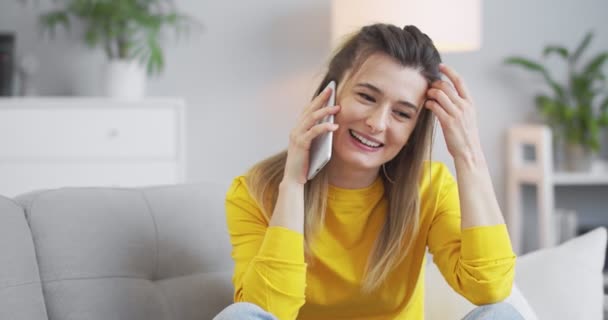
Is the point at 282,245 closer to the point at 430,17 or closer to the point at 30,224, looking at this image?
the point at 30,224

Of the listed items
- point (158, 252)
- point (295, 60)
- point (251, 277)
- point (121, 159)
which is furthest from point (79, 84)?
point (251, 277)

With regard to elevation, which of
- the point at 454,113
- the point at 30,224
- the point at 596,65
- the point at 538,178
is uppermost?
the point at 596,65

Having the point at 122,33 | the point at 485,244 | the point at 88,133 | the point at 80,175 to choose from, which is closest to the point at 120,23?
the point at 122,33

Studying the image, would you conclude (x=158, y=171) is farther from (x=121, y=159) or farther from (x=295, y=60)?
(x=295, y=60)

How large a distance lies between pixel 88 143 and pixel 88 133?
0.12 feet

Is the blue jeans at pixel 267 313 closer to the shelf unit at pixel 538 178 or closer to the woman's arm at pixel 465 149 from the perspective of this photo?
the woman's arm at pixel 465 149

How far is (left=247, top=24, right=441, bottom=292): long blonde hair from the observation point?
1585mm

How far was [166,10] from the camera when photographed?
3.63 meters

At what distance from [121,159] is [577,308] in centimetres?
191

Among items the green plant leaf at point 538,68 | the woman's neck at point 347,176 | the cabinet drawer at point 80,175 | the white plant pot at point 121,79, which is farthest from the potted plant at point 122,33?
the woman's neck at point 347,176

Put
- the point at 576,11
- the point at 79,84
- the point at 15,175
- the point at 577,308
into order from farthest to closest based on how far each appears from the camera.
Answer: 1. the point at 576,11
2. the point at 79,84
3. the point at 15,175
4. the point at 577,308

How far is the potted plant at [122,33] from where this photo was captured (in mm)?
3301

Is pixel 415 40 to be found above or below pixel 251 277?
above

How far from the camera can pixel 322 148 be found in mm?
1477
